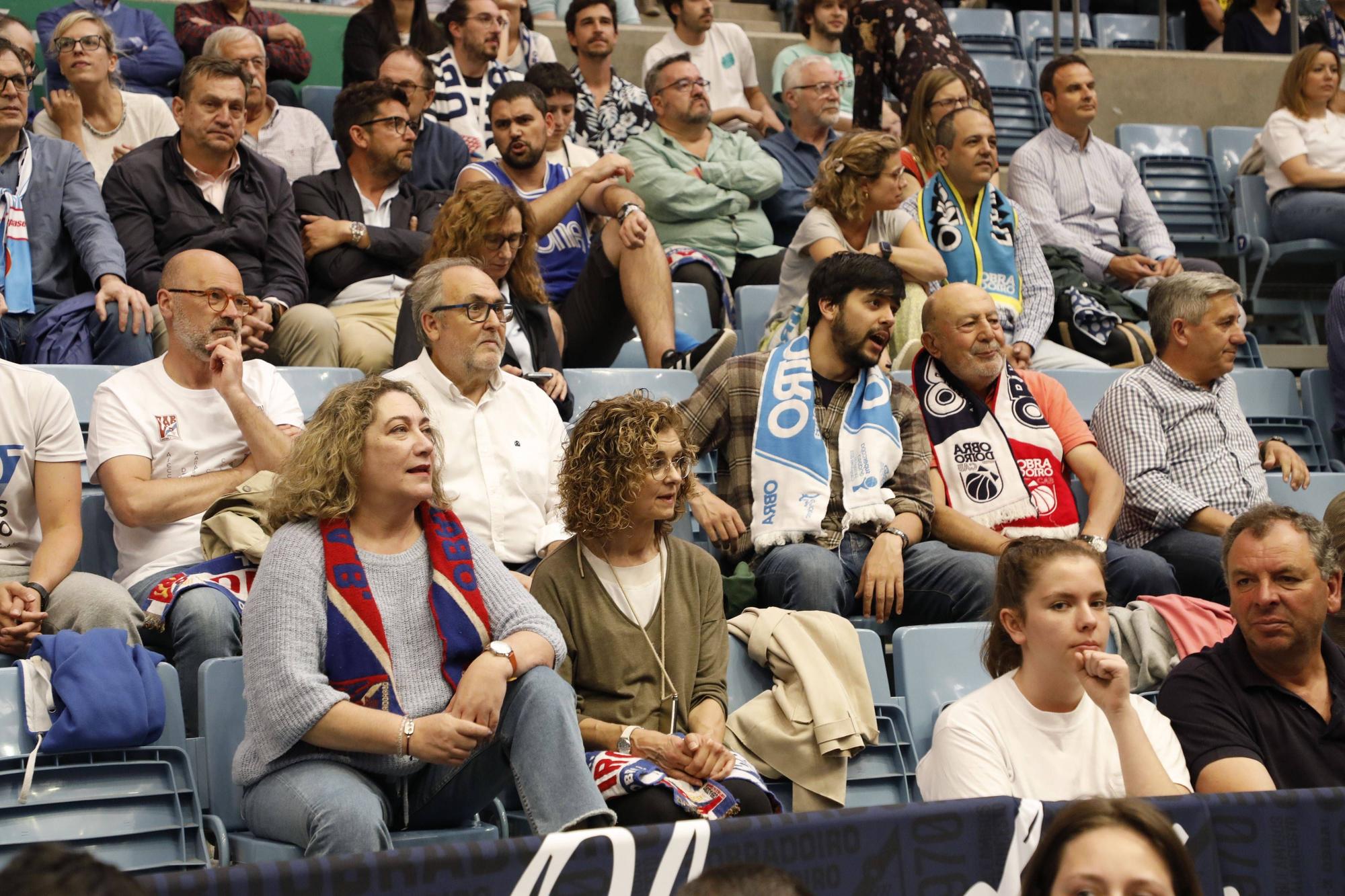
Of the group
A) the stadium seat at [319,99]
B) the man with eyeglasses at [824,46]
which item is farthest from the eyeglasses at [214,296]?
the man with eyeglasses at [824,46]

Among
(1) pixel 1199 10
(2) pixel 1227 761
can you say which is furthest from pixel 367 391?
(1) pixel 1199 10

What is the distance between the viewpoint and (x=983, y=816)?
2092 millimetres

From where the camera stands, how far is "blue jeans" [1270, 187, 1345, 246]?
613 cm

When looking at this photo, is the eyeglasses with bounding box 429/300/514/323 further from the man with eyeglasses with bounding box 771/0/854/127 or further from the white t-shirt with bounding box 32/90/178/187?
the man with eyeglasses with bounding box 771/0/854/127

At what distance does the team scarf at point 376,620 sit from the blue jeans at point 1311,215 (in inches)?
182

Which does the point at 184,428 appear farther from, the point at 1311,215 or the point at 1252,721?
the point at 1311,215

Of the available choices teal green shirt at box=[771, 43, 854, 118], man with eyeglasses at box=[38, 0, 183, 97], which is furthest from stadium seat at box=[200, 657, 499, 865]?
teal green shirt at box=[771, 43, 854, 118]

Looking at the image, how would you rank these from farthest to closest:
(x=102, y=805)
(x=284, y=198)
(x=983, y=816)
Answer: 1. (x=284, y=198)
2. (x=102, y=805)
3. (x=983, y=816)

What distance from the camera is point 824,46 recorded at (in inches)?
266

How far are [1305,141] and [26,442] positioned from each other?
5.04 metres

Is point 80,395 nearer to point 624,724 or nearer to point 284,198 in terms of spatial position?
point 284,198

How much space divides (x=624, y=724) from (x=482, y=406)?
3.00ft

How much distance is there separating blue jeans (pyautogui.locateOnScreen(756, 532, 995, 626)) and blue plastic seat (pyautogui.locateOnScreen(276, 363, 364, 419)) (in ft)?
3.79

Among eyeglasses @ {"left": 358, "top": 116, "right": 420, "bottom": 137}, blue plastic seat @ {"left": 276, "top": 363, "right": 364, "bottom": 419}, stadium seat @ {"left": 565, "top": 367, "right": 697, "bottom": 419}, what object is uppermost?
eyeglasses @ {"left": 358, "top": 116, "right": 420, "bottom": 137}
